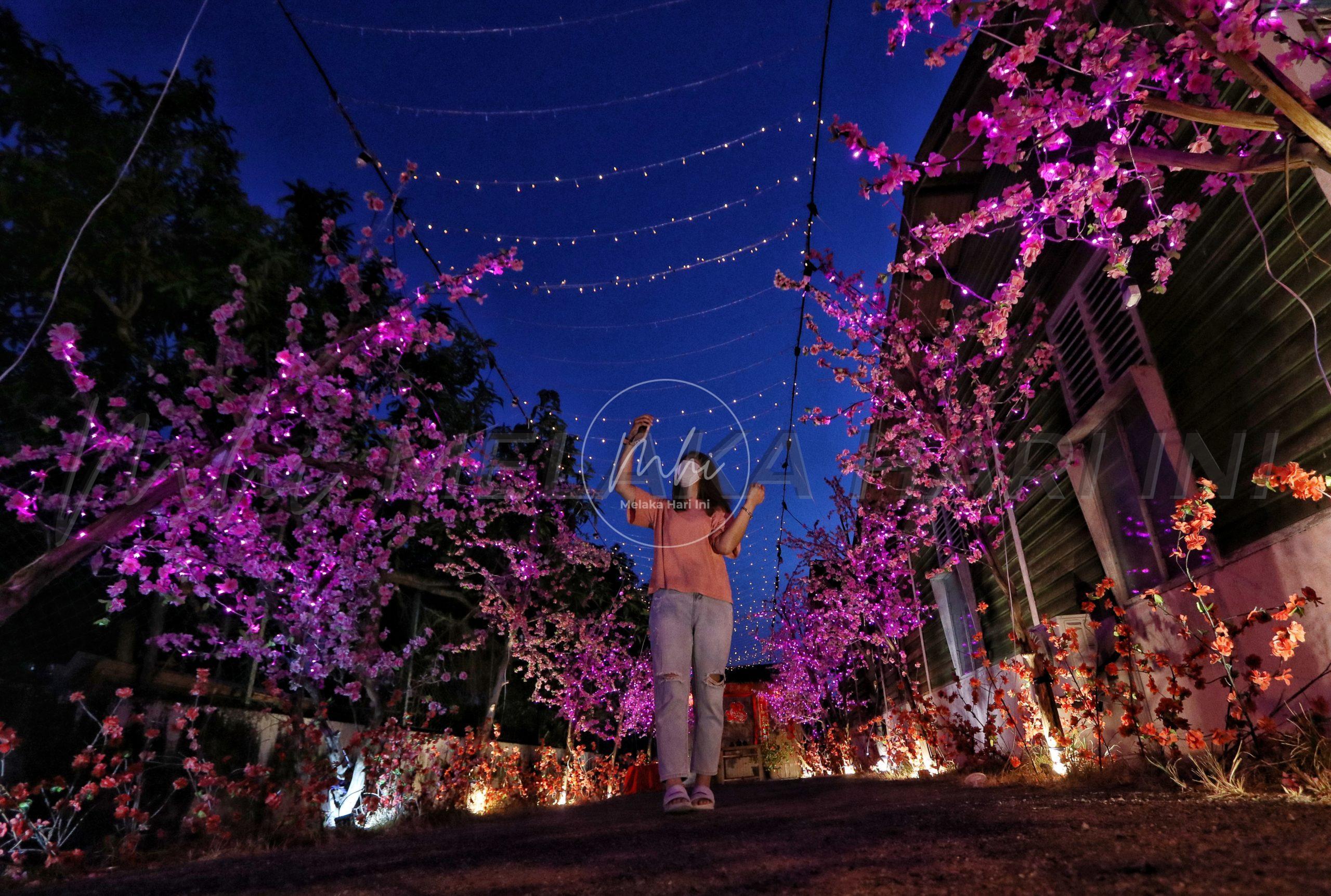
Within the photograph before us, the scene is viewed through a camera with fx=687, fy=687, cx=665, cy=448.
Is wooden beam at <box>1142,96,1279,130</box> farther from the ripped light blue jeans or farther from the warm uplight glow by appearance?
the warm uplight glow

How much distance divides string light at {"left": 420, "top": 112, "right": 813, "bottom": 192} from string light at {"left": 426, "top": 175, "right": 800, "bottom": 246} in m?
0.55

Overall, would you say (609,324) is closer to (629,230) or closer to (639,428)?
(629,230)

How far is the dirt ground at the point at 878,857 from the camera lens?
1.47 m

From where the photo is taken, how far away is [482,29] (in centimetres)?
649

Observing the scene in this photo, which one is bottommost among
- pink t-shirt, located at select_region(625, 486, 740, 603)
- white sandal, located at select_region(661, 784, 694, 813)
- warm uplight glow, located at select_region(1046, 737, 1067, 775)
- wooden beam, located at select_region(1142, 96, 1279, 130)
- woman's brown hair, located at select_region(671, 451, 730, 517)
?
white sandal, located at select_region(661, 784, 694, 813)

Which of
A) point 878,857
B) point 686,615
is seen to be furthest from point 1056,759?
point 878,857

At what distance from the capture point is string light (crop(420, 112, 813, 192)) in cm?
754

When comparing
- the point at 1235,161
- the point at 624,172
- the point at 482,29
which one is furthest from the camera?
the point at 624,172

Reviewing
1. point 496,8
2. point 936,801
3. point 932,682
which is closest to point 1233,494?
A: point 936,801

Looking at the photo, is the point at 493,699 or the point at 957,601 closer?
the point at 957,601

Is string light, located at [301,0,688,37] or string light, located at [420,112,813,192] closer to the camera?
string light, located at [301,0,688,37]

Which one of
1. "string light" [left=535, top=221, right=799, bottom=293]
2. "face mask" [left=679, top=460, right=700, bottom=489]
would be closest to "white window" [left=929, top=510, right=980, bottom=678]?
"string light" [left=535, top=221, right=799, bottom=293]

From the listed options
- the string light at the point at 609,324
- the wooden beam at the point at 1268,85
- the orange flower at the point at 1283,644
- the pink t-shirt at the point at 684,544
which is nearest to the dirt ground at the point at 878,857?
the orange flower at the point at 1283,644

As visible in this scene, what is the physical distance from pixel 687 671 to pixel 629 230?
19.8 ft
